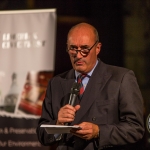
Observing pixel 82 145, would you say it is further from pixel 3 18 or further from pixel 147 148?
pixel 3 18

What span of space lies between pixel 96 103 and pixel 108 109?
83mm

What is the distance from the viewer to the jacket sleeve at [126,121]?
83.3 inches

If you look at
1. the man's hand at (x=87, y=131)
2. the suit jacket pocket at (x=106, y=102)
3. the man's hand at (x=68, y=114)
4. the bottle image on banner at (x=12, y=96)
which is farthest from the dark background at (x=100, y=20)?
the man's hand at (x=68, y=114)

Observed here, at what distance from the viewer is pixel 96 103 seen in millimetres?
2219

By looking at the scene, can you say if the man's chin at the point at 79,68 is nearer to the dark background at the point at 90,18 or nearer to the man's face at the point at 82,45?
the man's face at the point at 82,45

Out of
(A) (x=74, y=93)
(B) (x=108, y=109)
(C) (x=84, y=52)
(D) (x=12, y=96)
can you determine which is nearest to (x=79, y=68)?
(C) (x=84, y=52)

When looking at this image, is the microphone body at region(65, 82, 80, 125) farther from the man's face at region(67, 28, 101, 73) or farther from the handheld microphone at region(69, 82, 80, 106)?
the man's face at region(67, 28, 101, 73)

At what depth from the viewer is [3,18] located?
400 cm

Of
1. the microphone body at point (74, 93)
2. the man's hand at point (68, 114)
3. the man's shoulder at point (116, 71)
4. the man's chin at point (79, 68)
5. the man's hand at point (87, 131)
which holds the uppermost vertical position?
the man's chin at point (79, 68)

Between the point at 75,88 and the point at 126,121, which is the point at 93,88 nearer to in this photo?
the point at 75,88

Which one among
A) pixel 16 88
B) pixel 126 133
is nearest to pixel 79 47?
pixel 126 133

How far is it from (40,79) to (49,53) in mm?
299

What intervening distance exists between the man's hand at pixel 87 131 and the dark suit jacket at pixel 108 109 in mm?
73

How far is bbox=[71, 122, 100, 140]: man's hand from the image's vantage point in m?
1.98
